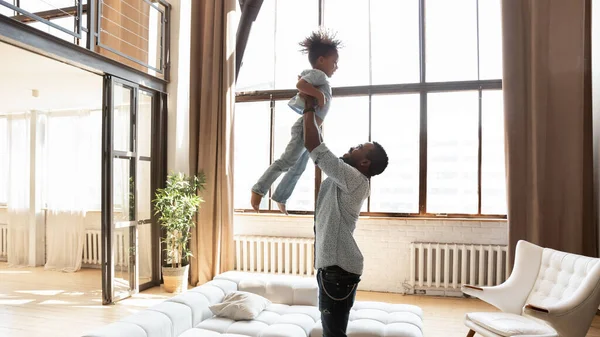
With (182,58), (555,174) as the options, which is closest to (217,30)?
(182,58)

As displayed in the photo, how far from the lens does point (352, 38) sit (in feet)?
17.7

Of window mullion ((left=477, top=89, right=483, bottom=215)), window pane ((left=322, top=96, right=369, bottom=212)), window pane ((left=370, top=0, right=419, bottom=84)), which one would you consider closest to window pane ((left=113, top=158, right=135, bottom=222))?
window pane ((left=322, top=96, right=369, bottom=212))

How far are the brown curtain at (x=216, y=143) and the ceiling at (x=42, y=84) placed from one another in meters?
1.47

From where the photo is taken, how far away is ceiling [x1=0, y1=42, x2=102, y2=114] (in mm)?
4930

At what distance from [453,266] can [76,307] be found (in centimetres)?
408

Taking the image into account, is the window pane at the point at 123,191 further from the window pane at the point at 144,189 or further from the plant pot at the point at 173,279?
the plant pot at the point at 173,279

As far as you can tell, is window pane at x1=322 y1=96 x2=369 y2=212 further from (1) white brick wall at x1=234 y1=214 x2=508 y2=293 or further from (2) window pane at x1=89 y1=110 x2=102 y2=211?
(2) window pane at x1=89 y1=110 x2=102 y2=211

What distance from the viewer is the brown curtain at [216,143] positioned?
5309 millimetres

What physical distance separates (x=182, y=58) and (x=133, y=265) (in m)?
2.71

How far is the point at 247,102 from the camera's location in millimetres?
5777

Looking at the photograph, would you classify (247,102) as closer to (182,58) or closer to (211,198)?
(182,58)

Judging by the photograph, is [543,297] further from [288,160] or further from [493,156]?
[288,160]

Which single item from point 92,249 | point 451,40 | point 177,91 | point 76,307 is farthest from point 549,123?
point 92,249

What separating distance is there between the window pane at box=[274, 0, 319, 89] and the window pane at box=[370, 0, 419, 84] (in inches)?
35.0
